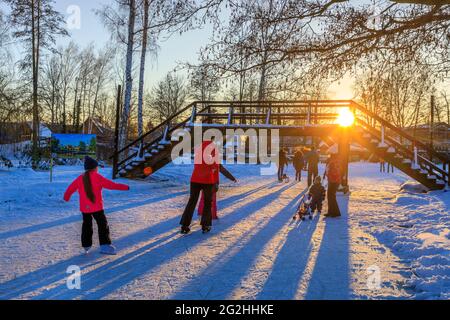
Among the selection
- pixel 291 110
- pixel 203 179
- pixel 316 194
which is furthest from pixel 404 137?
pixel 203 179

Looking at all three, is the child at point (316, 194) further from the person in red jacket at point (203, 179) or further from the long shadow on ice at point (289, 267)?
the person in red jacket at point (203, 179)

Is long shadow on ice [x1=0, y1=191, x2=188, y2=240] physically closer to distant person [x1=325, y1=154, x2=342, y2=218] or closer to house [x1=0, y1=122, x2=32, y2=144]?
distant person [x1=325, y1=154, x2=342, y2=218]

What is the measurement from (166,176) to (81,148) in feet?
14.8

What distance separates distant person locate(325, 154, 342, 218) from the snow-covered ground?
0.36 meters

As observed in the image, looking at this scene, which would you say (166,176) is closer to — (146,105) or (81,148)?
(81,148)

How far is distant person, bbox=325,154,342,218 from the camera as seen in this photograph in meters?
9.67

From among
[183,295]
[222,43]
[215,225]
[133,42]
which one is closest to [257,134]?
[133,42]

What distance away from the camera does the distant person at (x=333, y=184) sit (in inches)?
381

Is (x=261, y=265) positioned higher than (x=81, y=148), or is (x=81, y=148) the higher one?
(x=81, y=148)

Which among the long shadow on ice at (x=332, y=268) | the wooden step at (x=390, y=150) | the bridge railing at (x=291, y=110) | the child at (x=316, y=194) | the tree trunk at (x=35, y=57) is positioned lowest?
the long shadow on ice at (x=332, y=268)

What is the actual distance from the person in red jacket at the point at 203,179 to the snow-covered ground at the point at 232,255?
317mm

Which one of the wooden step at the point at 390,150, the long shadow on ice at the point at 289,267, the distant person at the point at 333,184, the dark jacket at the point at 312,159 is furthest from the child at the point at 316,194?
the dark jacket at the point at 312,159

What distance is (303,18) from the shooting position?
6.36m

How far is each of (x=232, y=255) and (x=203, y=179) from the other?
1.90 metres
